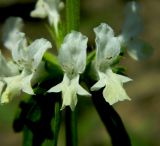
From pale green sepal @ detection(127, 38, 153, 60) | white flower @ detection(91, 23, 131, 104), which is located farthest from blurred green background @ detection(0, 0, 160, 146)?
white flower @ detection(91, 23, 131, 104)

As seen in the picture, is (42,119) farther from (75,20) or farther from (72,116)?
(75,20)

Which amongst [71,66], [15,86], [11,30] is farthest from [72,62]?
[11,30]

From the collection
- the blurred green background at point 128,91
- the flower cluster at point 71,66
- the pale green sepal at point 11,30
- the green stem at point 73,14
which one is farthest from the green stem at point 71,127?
the blurred green background at point 128,91

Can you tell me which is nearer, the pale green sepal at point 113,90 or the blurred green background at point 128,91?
the pale green sepal at point 113,90

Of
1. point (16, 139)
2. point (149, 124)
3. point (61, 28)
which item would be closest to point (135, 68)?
point (149, 124)

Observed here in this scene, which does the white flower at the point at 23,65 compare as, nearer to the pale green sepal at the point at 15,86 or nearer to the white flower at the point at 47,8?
the pale green sepal at the point at 15,86

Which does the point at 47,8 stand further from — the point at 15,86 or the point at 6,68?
the point at 15,86
